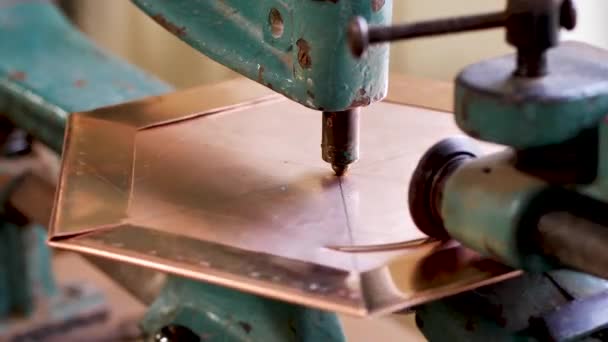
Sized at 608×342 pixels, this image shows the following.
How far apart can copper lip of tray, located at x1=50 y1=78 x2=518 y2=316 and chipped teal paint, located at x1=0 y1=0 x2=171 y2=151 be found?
165mm

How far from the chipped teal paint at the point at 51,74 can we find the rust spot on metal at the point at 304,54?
0.43m

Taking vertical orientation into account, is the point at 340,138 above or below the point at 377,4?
below

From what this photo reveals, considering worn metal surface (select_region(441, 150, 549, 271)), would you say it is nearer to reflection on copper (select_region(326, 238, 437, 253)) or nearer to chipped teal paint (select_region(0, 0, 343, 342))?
reflection on copper (select_region(326, 238, 437, 253))

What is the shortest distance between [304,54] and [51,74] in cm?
57

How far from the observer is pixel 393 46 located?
1.37 m

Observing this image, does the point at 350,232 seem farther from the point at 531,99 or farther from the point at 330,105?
the point at 531,99

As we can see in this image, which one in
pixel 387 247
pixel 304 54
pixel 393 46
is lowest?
pixel 393 46

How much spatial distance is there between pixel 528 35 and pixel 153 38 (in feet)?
4.81

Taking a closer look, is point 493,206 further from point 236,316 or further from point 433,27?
point 236,316

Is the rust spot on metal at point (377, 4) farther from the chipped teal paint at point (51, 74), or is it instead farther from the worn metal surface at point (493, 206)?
the chipped teal paint at point (51, 74)

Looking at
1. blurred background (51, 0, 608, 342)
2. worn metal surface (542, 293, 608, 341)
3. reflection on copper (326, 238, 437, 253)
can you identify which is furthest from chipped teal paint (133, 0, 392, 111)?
blurred background (51, 0, 608, 342)

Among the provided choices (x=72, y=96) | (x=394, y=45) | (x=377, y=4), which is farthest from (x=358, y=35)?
(x=394, y=45)

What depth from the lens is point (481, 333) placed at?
68 centimetres

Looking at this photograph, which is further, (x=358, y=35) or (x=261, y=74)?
(x=261, y=74)
